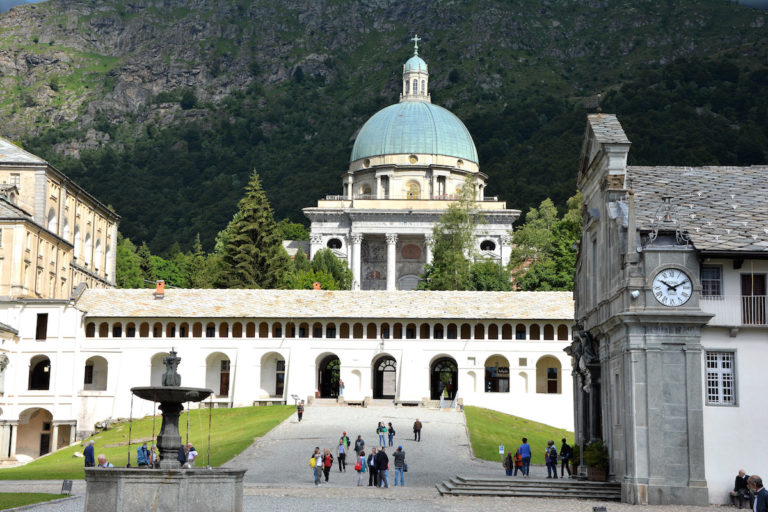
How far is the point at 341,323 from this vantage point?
78188 mm

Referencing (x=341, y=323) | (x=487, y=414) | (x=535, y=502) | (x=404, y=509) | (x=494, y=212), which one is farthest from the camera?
(x=494, y=212)

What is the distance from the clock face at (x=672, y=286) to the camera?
38.2 meters

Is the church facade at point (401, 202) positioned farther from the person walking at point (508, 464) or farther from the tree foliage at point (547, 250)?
the person walking at point (508, 464)

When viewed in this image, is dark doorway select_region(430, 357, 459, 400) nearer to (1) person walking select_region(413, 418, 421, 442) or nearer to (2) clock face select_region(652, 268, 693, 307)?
(1) person walking select_region(413, 418, 421, 442)

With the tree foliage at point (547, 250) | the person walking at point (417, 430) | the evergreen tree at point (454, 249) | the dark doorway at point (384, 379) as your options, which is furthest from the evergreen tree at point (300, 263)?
the person walking at point (417, 430)

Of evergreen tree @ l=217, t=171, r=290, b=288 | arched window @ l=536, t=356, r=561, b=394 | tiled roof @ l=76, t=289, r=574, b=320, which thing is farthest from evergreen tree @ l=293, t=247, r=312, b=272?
arched window @ l=536, t=356, r=561, b=394

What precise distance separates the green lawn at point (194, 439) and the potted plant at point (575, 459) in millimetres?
15696

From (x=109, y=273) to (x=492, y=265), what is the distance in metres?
36.3

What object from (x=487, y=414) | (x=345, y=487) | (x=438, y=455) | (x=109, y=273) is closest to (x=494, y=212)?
(x=109, y=273)

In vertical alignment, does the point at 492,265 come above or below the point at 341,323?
above

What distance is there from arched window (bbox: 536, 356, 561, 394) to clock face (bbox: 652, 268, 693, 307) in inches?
1580

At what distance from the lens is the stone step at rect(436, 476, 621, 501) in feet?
128

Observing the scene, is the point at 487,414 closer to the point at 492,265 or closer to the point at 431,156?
the point at 492,265

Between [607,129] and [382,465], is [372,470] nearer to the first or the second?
[382,465]
